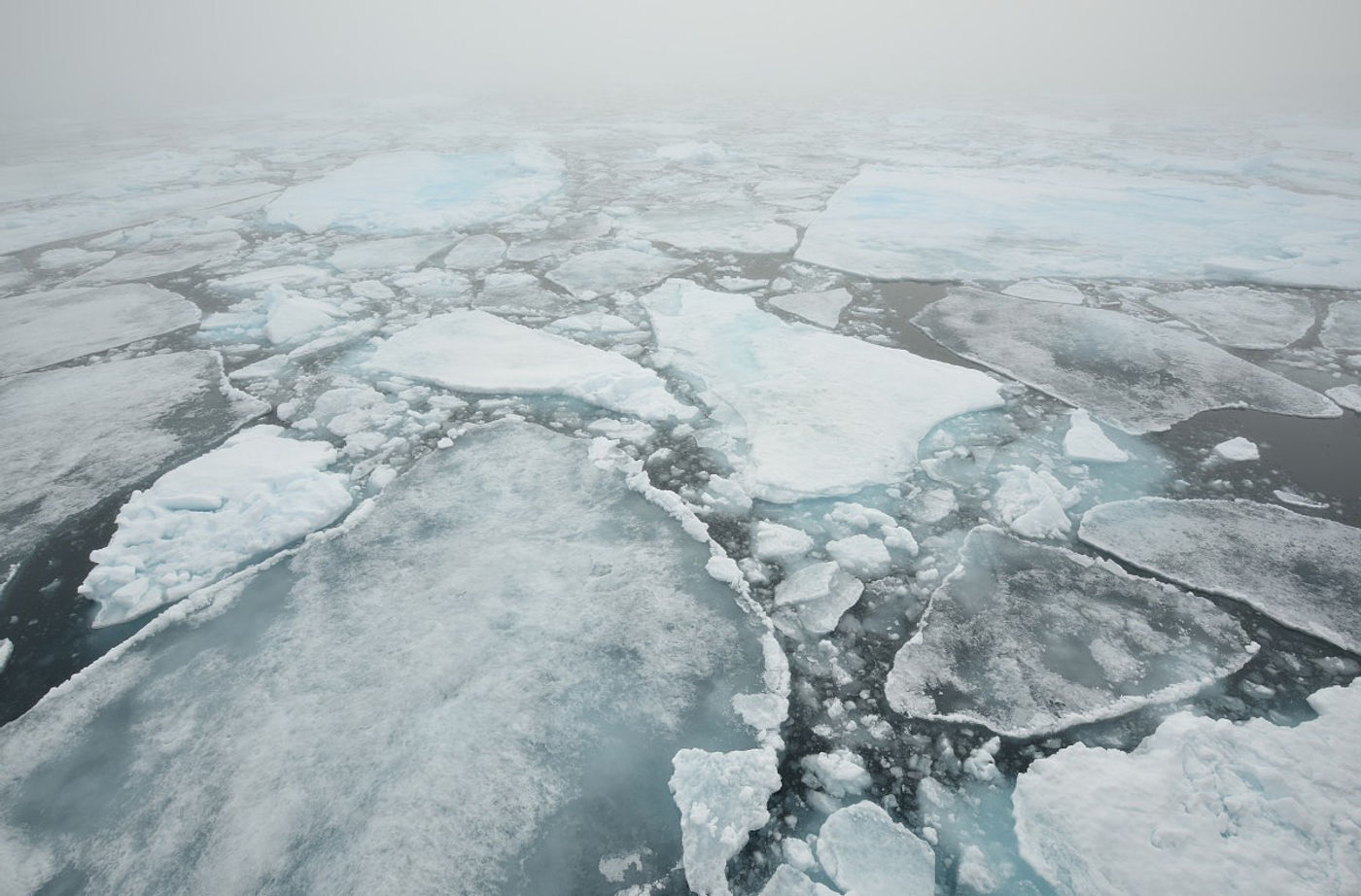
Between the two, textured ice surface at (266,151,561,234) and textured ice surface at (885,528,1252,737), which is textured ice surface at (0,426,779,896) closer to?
textured ice surface at (885,528,1252,737)

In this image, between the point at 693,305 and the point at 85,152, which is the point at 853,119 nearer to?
the point at 693,305

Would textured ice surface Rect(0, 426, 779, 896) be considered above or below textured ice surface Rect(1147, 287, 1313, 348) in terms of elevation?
below

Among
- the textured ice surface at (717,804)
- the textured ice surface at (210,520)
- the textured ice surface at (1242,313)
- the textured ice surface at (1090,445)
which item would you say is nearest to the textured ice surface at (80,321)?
the textured ice surface at (210,520)

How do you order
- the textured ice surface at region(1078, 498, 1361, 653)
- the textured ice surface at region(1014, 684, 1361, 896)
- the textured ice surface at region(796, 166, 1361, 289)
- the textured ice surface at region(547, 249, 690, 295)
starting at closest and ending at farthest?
the textured ice surface at region(1014, 684, 1361, 896) < the textured ice surface at region(1078, 498, 1361, 653) < the textured ice surface at region(547, 249, 690, 295) < the textured ice surface at region(796, 166, 1361, 289)

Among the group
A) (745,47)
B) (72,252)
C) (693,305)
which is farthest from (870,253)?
(745,47)

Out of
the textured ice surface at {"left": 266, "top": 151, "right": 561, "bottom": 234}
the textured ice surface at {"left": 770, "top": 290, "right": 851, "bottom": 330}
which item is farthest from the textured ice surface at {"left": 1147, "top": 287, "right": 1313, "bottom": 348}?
the textured ice surface at {"left": 266, "top": 151, "right": 561, "bottom": 234}
